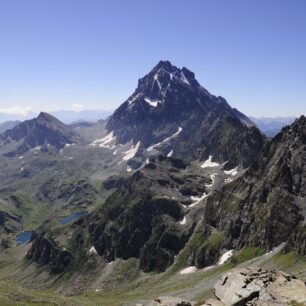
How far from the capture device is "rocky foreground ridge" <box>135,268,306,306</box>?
7325 cm

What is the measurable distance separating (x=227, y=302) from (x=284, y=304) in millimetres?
13654

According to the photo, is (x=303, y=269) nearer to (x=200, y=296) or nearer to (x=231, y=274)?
(x=200, y=296)

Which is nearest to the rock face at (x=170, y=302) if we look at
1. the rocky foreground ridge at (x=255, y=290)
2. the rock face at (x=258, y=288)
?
the rocky foreground ridge at (x=255, y=290)

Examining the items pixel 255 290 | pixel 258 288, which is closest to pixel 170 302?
pixel 255 290

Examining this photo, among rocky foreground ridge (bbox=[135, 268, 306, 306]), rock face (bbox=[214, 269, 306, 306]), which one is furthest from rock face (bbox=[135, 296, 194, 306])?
rock face (bbox=[214, 269, 306, 306])

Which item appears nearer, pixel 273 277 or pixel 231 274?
pixel 273 277

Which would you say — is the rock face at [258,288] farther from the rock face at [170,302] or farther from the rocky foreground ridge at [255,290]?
the rock face at [170,302]

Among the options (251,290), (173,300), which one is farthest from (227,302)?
(173,300)

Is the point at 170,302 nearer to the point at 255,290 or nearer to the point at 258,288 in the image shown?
the point at 255,290

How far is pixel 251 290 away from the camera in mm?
81000

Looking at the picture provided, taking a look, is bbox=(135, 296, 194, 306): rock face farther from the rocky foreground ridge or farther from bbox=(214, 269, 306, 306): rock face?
bbox=(214, 269, 306, 306): rock face

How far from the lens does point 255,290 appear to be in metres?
80.4

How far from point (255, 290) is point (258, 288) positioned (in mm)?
740

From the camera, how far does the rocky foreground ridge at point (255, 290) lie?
7325cm
